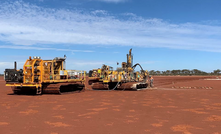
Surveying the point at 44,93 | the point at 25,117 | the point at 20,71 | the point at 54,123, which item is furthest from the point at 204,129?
the point at 20,71

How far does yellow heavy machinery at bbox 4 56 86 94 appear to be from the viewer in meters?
16.6

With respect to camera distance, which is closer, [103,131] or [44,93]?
[103,131]

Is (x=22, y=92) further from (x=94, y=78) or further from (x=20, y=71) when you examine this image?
(x=94, y=78)

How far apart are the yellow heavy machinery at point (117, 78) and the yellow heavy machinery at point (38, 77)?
3.83 meters

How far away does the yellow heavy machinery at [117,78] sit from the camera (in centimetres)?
2169

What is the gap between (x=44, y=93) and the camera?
57.5ft

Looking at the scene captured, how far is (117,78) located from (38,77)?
8340mm

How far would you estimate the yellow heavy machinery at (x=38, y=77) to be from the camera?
655 inches

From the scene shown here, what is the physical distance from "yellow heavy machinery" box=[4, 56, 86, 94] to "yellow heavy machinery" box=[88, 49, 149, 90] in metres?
3.83

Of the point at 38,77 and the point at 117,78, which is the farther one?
the point at 117,78

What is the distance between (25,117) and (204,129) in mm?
6476

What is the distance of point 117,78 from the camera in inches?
881

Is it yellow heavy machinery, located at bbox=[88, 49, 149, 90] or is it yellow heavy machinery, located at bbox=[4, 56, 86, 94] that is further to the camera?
yellow heavy machinery, located at bbox=[88, 49, 149, 90]

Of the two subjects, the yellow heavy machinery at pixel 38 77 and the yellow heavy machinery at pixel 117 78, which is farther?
the yellow heavy machinery at pixel 117 78
